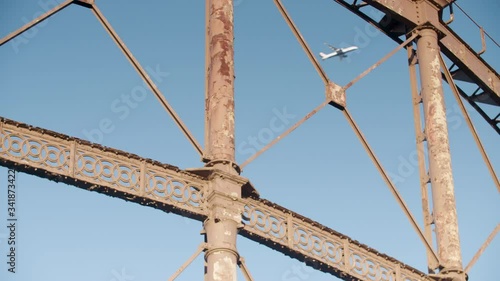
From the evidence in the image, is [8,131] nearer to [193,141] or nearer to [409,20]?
[193,141]

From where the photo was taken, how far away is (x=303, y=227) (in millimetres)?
14148

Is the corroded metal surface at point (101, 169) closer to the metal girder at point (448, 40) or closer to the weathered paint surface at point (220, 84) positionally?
the weathered paint surface at point (220, 84)

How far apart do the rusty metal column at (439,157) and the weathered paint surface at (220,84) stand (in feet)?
12.5

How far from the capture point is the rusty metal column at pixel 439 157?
51.7 feet

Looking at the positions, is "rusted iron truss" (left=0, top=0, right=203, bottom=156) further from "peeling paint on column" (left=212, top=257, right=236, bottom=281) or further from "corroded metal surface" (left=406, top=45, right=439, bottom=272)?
"corroded metal surface" (left=406, top=45, right=439, bottom=272)

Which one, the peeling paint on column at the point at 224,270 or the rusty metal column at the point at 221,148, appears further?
the rusty metal column at the point at 221,148

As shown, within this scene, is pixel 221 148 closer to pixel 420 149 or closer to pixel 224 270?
pixel 224 270

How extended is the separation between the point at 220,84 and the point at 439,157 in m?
4.09

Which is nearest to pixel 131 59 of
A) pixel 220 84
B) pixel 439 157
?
pixel 220 84

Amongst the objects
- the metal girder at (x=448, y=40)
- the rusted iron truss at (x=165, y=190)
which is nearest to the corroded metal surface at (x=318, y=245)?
the rusted iron truss at (x=165, y=190)

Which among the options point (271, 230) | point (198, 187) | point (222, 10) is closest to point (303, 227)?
point (271, 230)

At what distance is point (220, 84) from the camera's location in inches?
545

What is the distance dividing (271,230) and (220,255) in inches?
44.6

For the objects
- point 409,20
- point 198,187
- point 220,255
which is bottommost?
point 220,255
